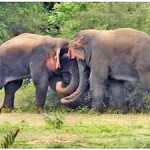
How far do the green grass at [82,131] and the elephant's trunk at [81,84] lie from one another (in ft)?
2.56

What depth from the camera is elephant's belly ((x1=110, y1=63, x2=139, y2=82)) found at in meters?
15.0

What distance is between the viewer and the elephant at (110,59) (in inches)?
589

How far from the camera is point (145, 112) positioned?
15188 millimetres

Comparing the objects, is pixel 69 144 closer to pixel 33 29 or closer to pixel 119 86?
Result: pixel 119 86

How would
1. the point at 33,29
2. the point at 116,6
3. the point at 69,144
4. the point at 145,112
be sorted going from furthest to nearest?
the point at 33,29
the point at 116,6
the point at 145,112
the point at 69,144

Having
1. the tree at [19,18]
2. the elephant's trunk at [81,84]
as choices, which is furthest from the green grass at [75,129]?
the tree at [19,18]

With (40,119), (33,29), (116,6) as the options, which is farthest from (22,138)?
(33,29)

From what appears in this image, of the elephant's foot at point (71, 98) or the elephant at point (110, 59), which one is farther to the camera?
the elephant's foot at point (71, 98)

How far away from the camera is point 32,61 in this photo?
15672 mm

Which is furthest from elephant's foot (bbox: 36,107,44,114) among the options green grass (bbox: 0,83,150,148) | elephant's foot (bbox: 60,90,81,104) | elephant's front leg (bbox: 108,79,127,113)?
elephant's front leg (bbox: 108,79,127,113)

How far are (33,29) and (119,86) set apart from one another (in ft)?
19.9

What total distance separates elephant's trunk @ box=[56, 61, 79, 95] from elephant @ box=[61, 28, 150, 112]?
0.48 feet

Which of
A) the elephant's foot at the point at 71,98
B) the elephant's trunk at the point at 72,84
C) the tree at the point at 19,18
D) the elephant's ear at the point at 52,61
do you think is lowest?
the elephant's foot at the point at 71,98

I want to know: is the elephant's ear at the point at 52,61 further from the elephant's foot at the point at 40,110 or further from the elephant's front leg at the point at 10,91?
the elephant's front leg at the point at 10,91
